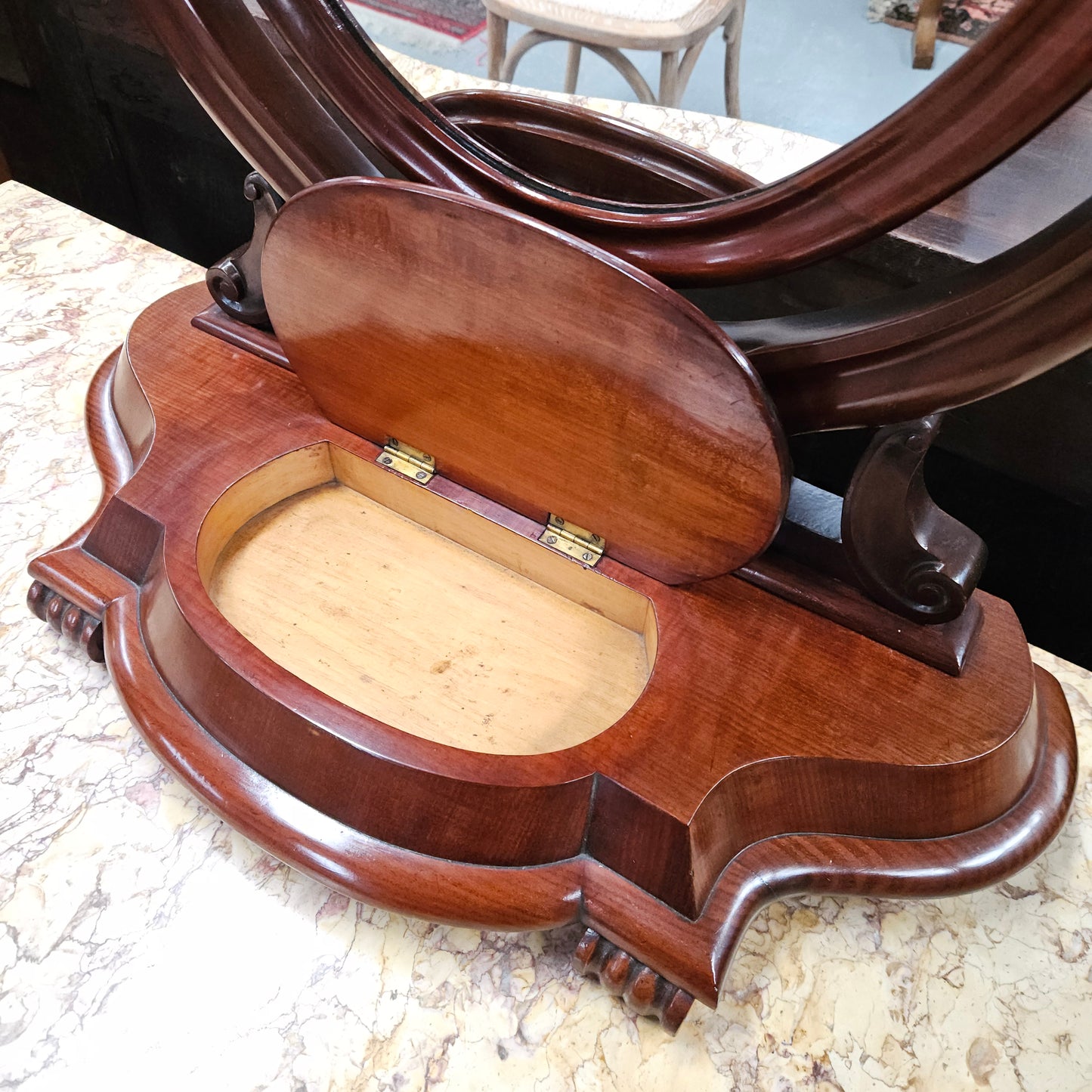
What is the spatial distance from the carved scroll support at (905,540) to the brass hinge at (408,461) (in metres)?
0.26

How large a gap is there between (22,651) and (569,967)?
0.39m

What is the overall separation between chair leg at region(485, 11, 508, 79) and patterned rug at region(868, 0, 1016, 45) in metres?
0.26

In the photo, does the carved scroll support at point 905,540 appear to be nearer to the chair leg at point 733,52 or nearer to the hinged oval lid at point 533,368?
the hinged oval lid at point 533,368

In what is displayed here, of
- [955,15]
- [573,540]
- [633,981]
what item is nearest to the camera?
[955,15]

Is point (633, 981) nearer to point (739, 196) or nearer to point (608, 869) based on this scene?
point (608, 869)

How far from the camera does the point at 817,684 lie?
20.5 inches

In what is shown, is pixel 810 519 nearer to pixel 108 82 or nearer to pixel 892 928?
pixel 892 928

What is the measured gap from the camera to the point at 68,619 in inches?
23.3

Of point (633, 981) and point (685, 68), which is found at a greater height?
point (685, 68)

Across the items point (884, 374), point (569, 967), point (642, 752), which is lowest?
point (569, 967)

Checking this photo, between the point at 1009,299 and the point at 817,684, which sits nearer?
the point at 1009,299

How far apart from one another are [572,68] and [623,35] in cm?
7

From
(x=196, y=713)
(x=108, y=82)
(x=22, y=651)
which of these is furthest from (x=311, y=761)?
(x=108, y=82)

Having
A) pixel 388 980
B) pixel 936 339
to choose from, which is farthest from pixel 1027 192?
pixel 388 980
